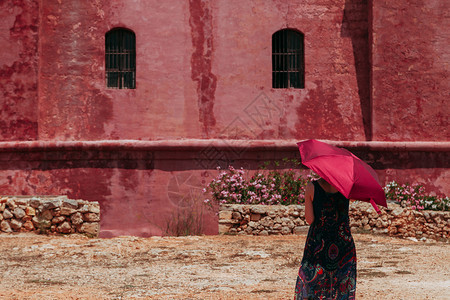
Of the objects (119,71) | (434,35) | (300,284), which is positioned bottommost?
(300,284)

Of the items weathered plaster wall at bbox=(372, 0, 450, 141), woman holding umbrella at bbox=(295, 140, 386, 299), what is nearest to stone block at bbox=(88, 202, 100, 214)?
weathered plaster wall at bbox=(372, 0, 450, 141)

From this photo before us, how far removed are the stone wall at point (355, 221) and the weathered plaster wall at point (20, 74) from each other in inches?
191

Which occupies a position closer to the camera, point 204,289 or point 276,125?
point 204,289

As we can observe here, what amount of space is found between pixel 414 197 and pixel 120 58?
24.0ft

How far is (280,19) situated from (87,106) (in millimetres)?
4838

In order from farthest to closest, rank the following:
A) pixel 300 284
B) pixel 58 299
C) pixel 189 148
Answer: pixel 189 148 < pixel 58 299 < pixel 300 284

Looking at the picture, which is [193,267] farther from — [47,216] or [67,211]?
[47,216]

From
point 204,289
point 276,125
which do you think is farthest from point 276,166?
point 204,289

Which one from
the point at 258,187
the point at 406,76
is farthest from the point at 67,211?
the point at 406,76

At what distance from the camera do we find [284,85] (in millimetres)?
13047

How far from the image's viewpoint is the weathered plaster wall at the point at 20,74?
1223 centimetres

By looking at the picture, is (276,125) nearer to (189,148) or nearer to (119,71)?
(189,148)

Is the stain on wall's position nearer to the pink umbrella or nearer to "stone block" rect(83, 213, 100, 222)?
"stone block" rect(83, 213, 100, 222)

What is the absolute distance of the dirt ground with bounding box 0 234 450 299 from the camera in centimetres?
634
